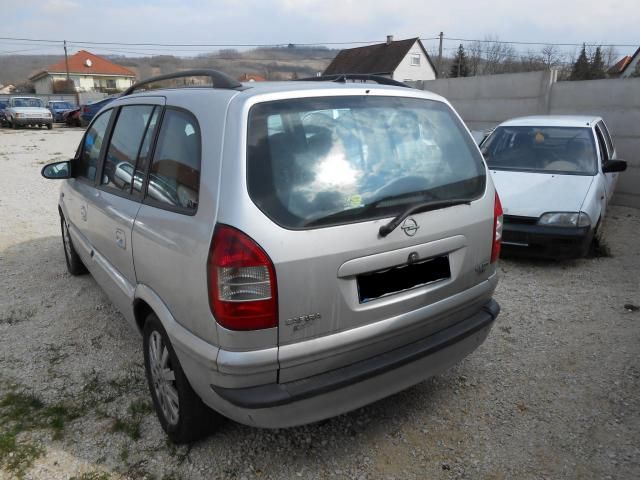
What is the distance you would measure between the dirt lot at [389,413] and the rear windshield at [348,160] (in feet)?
4.17

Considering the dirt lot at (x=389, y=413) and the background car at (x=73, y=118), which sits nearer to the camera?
the dirt lot at (x=389, y=413)

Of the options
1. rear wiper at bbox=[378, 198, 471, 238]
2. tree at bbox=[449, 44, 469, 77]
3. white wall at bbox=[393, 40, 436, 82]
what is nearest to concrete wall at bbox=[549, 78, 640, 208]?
rear wiper at bbox=[378, 198, 471, 238]

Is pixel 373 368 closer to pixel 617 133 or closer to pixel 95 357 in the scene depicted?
pixel 95 357

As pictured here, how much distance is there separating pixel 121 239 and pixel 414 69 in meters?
51.3

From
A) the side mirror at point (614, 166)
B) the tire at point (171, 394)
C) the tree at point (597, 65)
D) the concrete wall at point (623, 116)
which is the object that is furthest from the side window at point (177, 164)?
the tree at point (597, 65)

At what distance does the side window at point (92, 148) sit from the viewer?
3691 mm

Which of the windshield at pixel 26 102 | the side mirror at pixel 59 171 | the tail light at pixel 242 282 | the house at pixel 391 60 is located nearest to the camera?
the tail light at pixel 242 282

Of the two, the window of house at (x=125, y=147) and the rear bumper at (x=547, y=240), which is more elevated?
the window of house at (x=125, y=147)

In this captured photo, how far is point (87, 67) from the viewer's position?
77938 mm

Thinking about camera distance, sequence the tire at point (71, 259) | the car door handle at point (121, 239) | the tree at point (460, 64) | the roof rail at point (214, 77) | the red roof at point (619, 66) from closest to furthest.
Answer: the roof rail at point (214, 77)
the car door handle at point (121, 239)
the tire at point (71, 259)
the red roof at point (619, 66)
the tree at point (460, 64)

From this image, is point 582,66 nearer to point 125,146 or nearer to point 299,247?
point 125,146

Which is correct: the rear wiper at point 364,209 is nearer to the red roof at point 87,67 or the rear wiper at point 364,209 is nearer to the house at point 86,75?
the house at point 86,75

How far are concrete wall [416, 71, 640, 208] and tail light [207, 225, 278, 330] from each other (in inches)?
345

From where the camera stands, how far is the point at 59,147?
17.3m
